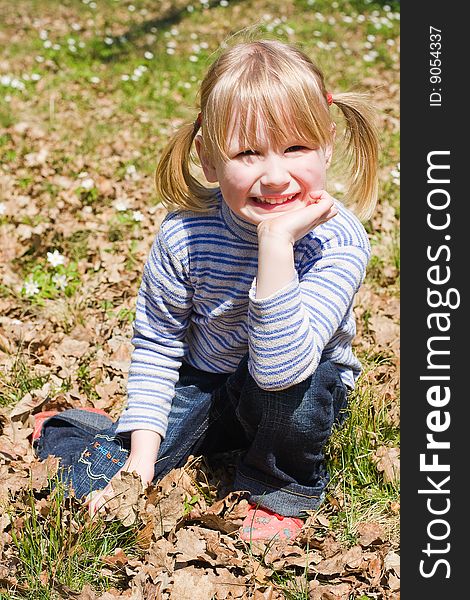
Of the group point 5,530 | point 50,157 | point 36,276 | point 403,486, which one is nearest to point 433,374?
point 403,486

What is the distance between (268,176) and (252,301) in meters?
0.37

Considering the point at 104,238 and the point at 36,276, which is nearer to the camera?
the point at 36,276

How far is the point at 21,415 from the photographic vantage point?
10.0 ft

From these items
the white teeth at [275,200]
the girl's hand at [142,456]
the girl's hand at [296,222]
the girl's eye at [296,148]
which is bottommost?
the girl's hand at [142,456]

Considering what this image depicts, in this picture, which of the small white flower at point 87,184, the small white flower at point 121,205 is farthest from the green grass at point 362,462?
the small white flower at point 87,184

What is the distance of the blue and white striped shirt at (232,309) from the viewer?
225 centimetres

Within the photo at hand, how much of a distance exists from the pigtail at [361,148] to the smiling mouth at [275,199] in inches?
19.7

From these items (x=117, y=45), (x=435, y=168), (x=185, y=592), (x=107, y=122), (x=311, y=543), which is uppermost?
(x=117, y=45)

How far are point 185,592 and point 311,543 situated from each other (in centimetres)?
45

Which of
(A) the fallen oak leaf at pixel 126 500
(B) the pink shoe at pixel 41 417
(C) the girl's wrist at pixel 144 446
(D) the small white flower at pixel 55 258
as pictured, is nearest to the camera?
(A) the fallen oak leaf at pixel 126 500

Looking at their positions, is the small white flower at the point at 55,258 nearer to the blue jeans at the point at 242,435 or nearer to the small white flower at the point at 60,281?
the small white flower at the point at 60,281

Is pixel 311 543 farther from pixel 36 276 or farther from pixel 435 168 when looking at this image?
pixel 36 276

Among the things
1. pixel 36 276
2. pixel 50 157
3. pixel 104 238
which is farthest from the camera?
pixel 50 157

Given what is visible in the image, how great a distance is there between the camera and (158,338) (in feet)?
9.07
